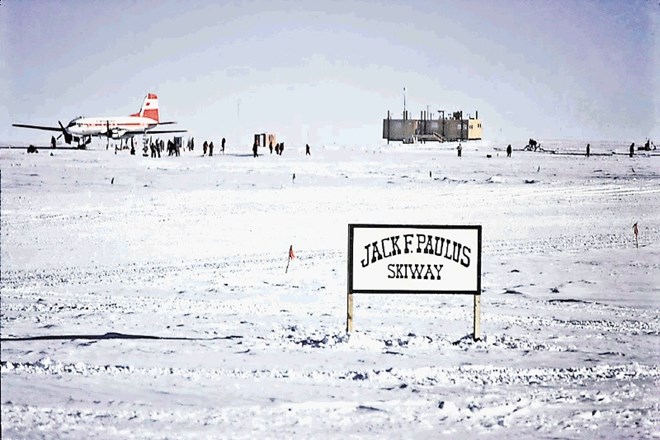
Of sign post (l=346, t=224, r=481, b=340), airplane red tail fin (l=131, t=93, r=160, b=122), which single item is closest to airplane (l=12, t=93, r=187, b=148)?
airplane red tail fin (l=131, t=93, r=160, b=122)

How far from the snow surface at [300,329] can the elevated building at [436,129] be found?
4363 cm

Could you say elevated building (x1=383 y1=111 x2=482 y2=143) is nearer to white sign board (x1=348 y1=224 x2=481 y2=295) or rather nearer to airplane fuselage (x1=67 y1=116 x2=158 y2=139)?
airplane fuselage (x1=67 y1=116 x2=158 y2=139)

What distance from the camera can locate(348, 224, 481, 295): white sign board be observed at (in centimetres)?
625

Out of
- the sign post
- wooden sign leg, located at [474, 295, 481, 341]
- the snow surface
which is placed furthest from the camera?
wooden sign leg, located at [474, 295, 481, 341]

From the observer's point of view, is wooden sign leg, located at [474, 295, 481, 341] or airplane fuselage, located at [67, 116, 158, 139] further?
airplane fuselage, located at [67, 116, 158, 139]

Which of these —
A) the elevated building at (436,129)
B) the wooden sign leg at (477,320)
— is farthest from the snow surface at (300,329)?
the elevated building at (436,129)

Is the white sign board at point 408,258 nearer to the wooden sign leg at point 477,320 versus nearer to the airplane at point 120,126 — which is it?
the wooden sign leg at point 477,320

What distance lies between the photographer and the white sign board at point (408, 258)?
6.25m

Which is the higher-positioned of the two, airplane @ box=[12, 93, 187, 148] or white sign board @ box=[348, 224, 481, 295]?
airplane @ box=[12, 93, 187, 148]

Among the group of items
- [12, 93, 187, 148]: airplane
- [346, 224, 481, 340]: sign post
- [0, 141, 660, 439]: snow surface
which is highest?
[12, 93, 187, 148]: airplane

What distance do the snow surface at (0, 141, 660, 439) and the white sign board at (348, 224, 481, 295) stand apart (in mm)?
470

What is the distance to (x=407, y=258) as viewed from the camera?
6266 millimetres

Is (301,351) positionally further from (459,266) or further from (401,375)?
(459,266)

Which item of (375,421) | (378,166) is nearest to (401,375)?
(375,421)
